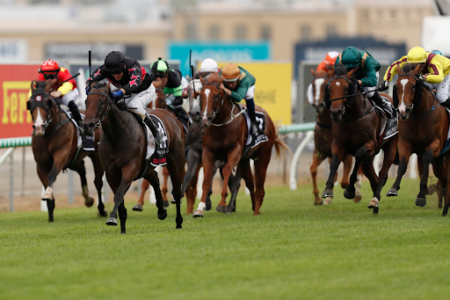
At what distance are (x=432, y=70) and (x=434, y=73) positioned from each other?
0.29ft

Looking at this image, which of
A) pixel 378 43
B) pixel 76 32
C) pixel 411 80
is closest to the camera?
pixel 411 80

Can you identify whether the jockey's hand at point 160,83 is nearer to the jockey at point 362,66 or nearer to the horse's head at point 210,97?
the horse's head at point 210,97

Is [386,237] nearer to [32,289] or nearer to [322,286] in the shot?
[322,286]

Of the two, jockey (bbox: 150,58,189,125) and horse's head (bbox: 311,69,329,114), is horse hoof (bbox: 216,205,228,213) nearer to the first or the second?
jockey (bbox: 150,58,189,125)

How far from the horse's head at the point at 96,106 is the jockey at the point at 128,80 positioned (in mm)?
167

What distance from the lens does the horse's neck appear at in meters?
8.01

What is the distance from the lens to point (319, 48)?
50625mm

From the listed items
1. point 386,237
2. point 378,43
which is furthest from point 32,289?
point 378,43

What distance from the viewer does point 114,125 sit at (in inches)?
317

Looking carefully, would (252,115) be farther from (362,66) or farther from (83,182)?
(83,182)

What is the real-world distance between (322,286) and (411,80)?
14.9ft

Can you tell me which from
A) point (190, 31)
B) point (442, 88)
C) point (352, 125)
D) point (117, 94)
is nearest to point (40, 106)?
point (117, 94)

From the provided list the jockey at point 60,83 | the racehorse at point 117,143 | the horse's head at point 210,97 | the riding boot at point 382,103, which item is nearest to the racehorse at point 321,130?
the riding boot at point 382,103

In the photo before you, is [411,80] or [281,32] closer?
[411,80]
